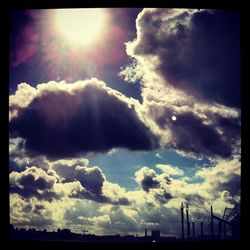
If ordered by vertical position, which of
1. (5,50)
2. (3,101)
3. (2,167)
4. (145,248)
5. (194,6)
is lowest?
(145,248)

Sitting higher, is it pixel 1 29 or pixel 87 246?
pixel 1 29

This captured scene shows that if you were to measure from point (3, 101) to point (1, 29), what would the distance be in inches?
25.8

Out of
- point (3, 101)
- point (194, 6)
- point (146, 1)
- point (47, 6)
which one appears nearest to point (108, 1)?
point (146, 1)

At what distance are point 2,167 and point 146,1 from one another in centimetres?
196

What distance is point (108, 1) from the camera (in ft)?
10.8

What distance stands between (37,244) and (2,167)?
0.75 metres

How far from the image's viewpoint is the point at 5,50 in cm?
325

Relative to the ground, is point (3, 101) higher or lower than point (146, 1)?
lower

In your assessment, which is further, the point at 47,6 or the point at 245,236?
the point at 47,6

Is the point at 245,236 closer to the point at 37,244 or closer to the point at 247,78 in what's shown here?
the point at 247,78

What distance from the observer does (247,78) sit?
3121mm

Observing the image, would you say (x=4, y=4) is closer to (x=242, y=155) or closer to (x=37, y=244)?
(x=37, y=244)

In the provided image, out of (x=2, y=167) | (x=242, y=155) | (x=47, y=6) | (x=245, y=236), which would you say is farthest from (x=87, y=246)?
(x=47, y=6)

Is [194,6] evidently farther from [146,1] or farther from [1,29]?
[1,29]
